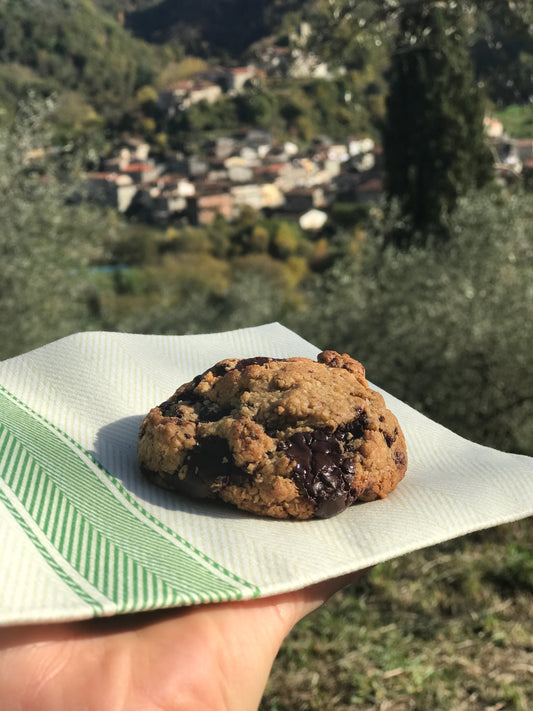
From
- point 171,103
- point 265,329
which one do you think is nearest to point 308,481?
point 265,329

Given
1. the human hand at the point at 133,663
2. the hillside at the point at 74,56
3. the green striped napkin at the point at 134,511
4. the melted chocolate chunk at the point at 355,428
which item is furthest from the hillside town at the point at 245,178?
the human hand at the point at 133,663

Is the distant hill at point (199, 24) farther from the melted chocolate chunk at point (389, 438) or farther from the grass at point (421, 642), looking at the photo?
the melted chocolate chunk at point (389, 438)

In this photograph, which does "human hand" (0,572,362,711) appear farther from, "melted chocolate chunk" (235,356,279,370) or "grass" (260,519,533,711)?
"grass" (260,519,533,711)

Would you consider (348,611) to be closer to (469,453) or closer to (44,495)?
(469,453)

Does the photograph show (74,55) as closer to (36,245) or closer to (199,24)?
(199,24)

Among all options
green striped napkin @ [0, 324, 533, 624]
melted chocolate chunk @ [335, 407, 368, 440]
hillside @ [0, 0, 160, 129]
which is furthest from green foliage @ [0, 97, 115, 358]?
hillside @ [0, 0, 160, 129]
